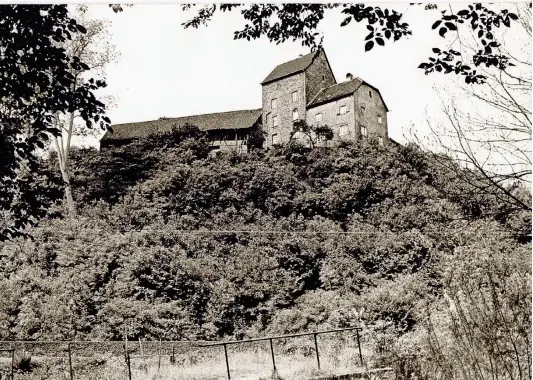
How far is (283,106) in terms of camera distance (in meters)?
29.5

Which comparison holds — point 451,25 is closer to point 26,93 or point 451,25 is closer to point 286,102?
point 26,93

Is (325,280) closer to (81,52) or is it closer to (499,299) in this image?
(81,52)

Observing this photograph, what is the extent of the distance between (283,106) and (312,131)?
2931 millimetres

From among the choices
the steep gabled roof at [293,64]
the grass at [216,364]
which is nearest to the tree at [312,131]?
the steep gabled roof at [293,64]

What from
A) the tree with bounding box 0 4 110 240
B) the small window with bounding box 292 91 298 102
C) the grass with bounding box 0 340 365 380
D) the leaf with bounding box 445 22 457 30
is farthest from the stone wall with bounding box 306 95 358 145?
the tree with bounding box 0 4 110 240

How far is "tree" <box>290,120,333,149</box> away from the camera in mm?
26969

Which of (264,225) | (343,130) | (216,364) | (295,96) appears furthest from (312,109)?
(216,364)

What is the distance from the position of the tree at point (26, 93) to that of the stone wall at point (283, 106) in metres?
23.8

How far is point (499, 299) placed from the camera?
346cm

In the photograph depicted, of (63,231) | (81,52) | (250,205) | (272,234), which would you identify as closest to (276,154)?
(250,205)

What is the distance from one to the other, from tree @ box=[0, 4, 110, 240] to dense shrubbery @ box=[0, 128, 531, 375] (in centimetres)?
428

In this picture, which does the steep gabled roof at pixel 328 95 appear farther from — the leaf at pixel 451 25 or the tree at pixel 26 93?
the tree at pixel 26 93

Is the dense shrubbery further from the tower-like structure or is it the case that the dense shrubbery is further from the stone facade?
the tower-like structure

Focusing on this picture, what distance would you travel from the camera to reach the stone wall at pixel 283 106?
2875 cm
